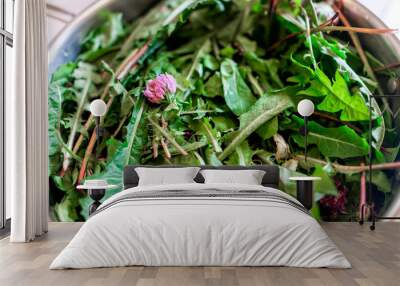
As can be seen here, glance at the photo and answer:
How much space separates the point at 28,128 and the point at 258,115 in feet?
8.13

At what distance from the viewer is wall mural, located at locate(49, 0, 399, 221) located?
6586 millimetres

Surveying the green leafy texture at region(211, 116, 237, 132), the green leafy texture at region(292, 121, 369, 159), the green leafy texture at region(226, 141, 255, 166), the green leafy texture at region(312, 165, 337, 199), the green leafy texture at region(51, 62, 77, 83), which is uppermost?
the green leafy texture at region(51, 62, 77, 83)

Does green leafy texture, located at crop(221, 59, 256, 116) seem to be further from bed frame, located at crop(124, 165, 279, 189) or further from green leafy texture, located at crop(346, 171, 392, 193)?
green leafy texture, located at crop(346, 171, 392, 193)

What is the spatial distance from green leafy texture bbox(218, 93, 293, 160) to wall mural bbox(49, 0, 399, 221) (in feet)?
0.04

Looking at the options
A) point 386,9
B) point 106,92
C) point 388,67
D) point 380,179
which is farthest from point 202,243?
point 386,9

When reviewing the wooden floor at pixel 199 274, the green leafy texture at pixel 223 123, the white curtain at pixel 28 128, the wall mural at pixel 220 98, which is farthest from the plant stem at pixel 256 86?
the wooden floor at pixel 199 274

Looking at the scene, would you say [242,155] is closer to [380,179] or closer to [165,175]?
[165,175]

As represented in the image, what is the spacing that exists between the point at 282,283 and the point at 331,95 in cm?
333

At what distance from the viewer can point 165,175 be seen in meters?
6.15

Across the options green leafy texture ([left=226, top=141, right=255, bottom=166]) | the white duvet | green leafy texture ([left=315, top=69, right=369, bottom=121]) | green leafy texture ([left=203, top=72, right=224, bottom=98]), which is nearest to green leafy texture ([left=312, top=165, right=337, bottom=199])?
green leafy texture ([left=315, top=69, right=369, bottom=121])

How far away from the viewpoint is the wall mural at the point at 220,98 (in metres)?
6.59

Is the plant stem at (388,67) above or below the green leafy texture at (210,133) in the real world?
above

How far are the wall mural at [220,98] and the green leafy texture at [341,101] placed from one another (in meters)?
0.02

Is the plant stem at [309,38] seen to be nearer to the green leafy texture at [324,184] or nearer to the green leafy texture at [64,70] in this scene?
the green leafy texture at [324,184]
